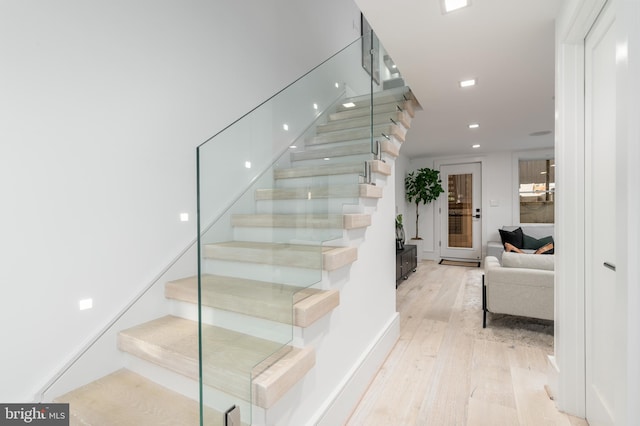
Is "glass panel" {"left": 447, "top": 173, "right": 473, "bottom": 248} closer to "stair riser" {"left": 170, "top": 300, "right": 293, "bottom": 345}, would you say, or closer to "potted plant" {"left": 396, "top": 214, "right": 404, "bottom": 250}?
"potted plant" {"left": 396, "top": 214, "right": 404, "bottom": 250}

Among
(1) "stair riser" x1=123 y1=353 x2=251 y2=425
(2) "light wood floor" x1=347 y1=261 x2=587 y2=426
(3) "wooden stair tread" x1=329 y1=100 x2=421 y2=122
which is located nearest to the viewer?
(1) "stair riser" x1=123 y1=353 x2=251 y2=425

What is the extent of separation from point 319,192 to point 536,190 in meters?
6.72

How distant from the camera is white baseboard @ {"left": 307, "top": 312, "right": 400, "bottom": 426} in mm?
1674

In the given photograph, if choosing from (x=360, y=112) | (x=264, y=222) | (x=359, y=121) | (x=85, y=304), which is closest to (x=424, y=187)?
(x=360, y=112)

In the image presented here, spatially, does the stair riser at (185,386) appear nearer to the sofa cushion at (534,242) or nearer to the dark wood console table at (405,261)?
the dark wood console table at (405,261)

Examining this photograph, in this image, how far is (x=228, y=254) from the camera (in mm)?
1712

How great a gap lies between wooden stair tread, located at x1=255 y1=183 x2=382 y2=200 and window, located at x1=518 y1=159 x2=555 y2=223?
6.08 m

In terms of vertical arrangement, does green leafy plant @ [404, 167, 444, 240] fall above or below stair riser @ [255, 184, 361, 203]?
above

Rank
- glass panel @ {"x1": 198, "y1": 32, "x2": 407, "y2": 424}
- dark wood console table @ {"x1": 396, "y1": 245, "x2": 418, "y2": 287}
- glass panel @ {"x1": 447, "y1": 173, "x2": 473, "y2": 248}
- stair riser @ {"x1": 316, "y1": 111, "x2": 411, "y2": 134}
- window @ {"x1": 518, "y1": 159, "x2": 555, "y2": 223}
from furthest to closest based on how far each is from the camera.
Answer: glass panel @ {"x1": 447, "y1": 173, "x2": 473, "y2": 248}, window @ {"x1": 518, "y1": 159, "x2": 555, "y2": 223}, dark wood console table @ {"x1": 396, "y1": 245, "x2": 418, "y2": 287}, stair riser @ {"x1": 316, "y1": 111, "x2": 411, "y2": 134}, glass panel @ {"x1": 198, "y1": 32, "x2": 407, "y2": 424}

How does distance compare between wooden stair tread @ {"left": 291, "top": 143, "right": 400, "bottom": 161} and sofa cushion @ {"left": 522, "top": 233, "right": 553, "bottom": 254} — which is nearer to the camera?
wooden stair tread @ {"left": 291, "top": 143, "right": 400, "bottom": 161}

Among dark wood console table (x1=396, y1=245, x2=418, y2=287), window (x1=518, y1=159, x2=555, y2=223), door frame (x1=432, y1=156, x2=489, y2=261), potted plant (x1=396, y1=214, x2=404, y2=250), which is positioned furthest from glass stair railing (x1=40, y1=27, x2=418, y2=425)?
window (x1=518, y1=159, x2=555, y2=223)

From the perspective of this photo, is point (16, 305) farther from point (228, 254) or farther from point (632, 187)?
point (632, 187)

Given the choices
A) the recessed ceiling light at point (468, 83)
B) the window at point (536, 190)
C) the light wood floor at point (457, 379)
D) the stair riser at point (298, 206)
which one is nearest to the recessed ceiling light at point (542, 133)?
the window at point (536, 190)

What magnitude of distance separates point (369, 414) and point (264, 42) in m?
3.26
